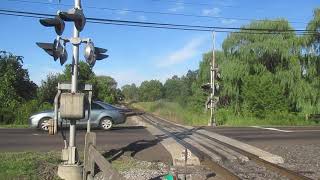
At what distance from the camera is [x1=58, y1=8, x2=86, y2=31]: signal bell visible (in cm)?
1098

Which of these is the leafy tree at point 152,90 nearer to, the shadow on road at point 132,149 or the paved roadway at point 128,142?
the paved roadway at point 128,142

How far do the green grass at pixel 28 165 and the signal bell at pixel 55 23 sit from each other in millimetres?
3161

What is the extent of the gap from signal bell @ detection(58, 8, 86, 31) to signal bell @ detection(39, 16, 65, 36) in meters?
0.15

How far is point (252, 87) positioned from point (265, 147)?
28251 mm

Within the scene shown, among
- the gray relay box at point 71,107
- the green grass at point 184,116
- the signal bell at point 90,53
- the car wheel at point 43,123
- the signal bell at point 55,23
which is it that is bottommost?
the green grass at point 184,116

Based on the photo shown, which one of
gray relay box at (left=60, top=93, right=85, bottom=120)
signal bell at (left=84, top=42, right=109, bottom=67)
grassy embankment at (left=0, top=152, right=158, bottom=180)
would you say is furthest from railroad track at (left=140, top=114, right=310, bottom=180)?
signal bell at (left=84, top=42, right=109, bottom=67)

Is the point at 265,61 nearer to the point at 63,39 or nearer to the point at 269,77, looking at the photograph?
the point at 269,77

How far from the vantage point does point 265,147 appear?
58.9ft

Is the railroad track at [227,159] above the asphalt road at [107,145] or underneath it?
underneath

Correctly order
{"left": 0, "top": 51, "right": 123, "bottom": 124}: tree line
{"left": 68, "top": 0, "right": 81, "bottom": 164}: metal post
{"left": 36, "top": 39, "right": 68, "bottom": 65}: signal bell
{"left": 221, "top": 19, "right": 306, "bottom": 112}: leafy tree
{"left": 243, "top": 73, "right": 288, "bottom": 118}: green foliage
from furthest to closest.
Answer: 1. {"left": 221, "top": 19, "right": 306, "bottom": 112}: leafy tree
2. {"left": 243, "top": 73, "right": 288, "bottom": 118}: green foliage
3. {"left": 0, "top": 51, "right": 123, "bottom": 124}: tree line
4. {"left": 68, "top": 0, "right": 81, "bottom": 164}: metal post
5. {"left": 36, "top": 39, "right": 68, "bottom": 65}: signal bell

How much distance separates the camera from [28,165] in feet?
39.7

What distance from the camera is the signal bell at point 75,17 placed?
10977 mm

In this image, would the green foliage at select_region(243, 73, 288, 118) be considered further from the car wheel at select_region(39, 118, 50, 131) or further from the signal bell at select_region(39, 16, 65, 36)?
the signal bell at select_region(39, 16, 65, 36)

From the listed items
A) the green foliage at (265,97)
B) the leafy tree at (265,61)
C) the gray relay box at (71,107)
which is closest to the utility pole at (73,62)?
the gray relay box at (71,107)
